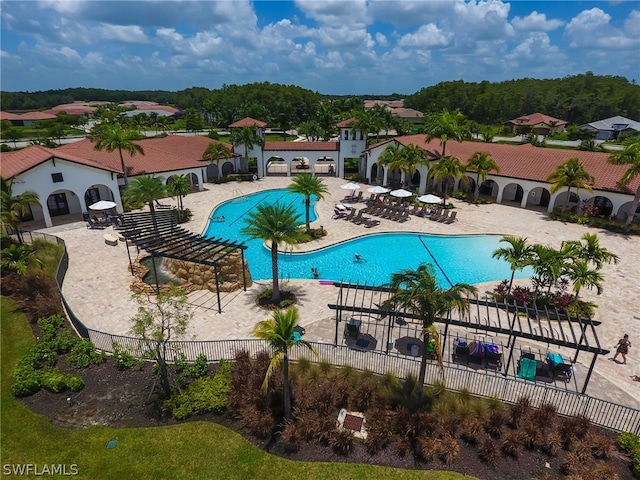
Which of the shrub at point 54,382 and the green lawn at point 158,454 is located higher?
the shrub at point 54,382

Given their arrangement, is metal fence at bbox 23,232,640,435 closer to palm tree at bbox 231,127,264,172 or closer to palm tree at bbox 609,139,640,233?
palm tree at bbox 609,139,640,233

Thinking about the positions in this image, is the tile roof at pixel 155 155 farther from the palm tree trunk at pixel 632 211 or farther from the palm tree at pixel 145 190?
the palm tree trunk at pixel 632 211

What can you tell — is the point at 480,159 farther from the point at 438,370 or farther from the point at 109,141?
the point at 109,141

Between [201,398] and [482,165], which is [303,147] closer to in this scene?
[482,165]

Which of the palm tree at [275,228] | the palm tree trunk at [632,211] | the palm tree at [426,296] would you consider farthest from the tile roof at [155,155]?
the palm tree trunk at [632,211]

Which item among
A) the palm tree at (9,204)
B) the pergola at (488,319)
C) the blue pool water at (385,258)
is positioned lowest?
the blue pool water at (385,258)

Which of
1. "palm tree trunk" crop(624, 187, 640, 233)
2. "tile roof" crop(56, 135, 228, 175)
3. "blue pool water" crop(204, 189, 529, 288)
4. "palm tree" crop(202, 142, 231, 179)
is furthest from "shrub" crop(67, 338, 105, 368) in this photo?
"palm tree trunk" crop(624, 187, 640, 233)

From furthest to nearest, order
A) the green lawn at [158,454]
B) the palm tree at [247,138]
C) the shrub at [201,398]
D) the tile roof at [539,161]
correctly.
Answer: the palm tree at [247,138] < the tile roof at [539,161] < the shrub at [201,398] < the green lawn at [158,454]
